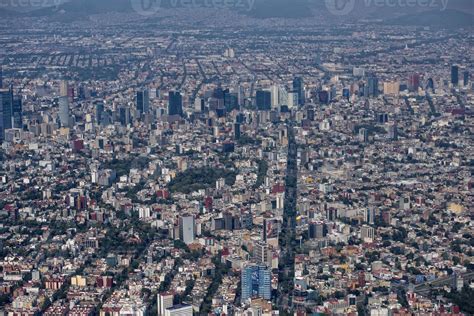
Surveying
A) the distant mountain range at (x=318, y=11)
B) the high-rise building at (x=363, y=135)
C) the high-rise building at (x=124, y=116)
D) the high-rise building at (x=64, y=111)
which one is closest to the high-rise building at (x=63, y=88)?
the high-rise building at (x=64, y=111)

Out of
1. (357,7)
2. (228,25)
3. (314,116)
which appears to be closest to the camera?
(314,116)

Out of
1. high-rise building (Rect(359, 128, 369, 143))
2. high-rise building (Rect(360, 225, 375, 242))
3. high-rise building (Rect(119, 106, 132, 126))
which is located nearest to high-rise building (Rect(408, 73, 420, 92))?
high-rise building (Rect(359, 128, 369, 143))

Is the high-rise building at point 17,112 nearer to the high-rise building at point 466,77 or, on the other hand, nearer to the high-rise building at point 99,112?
the high-rise building at point 99,112

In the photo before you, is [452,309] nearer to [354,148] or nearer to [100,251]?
[100,251]

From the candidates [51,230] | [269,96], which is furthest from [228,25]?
[51,230]
